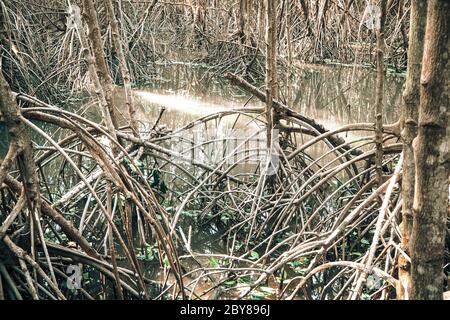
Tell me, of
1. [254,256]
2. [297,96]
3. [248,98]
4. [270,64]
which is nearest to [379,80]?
[270,64]

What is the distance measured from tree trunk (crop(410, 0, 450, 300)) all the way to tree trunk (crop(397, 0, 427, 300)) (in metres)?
0.22

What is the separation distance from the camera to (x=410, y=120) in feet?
5.89

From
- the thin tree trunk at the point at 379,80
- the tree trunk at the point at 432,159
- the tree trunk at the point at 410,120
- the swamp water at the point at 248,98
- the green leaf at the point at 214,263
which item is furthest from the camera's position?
the swamp water at the point at 248,98

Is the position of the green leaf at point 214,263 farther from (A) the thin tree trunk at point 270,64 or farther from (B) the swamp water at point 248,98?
(B) the swamp water at point 248,98

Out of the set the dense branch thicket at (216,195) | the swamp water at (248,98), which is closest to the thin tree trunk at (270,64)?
the dense branch thicket at (216,195)

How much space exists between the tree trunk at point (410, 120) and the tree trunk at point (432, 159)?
0.22 metres

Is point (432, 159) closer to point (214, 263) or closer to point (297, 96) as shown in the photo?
point (214, 263)

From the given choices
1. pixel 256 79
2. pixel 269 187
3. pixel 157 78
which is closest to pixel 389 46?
pixel 256 79

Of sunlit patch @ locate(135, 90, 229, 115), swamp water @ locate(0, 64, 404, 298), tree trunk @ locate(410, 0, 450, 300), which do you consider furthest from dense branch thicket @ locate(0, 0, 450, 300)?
sunlit patch @ locate(135, 90, 229, 115)

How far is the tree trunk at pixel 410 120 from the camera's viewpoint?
1.58m

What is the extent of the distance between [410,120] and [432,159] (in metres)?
0.60

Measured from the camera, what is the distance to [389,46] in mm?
10102

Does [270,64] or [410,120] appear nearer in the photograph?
[410,120]

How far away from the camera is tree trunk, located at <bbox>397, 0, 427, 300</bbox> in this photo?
5.18 ft
